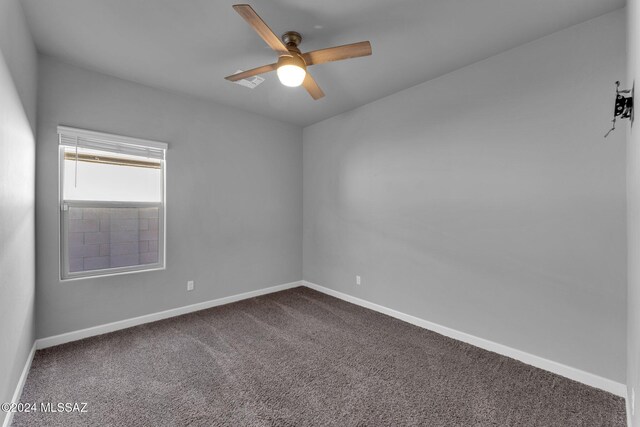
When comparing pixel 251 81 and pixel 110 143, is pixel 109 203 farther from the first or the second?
pixel 251 81

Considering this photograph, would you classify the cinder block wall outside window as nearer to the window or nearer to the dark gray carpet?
the window

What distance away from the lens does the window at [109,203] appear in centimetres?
284

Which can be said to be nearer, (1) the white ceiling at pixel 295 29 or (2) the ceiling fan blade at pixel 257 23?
(2) the ceiling fan blade at pixel 257 23

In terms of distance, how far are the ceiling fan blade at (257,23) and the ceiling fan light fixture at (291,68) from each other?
0.06 metres

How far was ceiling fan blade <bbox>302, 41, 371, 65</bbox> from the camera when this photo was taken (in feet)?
6.38

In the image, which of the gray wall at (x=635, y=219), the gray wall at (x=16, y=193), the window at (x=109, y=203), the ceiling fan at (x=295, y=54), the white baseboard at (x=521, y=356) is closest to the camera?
the gray wall at (x=635, y=219)

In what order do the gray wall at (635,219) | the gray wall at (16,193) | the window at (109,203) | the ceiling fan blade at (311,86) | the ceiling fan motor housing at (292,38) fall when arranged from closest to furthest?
the gray wall at (635,219) < the gray wall at (16,193) < the ceiling fan motor housing at (292,38) < the ceiling fan blade at (311,86) < the window at (109,203)

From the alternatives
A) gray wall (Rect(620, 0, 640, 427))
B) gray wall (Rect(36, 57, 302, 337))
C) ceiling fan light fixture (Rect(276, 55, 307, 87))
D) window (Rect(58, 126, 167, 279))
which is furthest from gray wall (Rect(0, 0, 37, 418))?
gray wall (Rect(620, 0, 640, 427))

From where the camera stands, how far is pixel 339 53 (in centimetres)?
206

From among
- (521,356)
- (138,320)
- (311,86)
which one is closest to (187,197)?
(138,320)

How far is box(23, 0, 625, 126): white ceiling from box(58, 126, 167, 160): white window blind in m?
0.65

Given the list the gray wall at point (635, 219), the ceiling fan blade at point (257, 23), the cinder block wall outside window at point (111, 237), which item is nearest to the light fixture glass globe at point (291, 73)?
the ceiling fan blade at point (257, 23)

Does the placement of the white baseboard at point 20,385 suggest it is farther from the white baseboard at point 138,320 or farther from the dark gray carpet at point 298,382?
the white baseboard at point 138,320

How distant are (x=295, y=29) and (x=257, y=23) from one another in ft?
1.90
